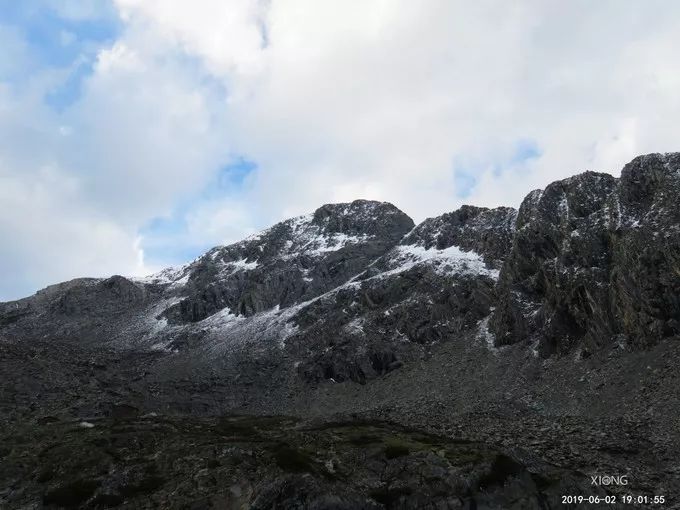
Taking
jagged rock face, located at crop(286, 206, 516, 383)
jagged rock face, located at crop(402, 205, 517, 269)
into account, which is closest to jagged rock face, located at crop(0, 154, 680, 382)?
jagged rock face, located at crop(286, 206, 516, 383)

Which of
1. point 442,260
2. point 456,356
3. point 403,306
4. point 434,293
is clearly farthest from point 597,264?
point 442,260

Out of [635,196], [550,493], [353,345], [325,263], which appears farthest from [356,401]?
[325,263]

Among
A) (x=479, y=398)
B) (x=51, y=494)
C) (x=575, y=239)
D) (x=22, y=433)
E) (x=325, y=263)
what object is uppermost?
(x=325, y=263)

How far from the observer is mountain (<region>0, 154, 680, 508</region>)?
4594 cm

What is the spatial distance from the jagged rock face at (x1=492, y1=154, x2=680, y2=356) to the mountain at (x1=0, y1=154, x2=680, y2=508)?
1.02ft

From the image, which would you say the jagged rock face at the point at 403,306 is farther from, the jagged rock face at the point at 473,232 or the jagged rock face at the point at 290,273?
the jagged rock face at the point at 290,273

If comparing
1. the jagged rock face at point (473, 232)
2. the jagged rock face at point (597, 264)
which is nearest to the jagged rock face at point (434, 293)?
the jagged rock face at point (597, 264)

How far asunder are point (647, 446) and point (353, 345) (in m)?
66.9

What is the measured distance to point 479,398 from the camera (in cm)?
7469

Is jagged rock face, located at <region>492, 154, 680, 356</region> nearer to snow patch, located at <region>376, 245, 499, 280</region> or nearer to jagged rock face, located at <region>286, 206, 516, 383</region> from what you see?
jagged rock face, located at <region>286, 206, 516, 383</region>

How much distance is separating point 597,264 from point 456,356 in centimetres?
3012

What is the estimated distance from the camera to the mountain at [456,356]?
4594 centimetres

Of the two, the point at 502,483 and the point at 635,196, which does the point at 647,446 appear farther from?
the point at 635,196

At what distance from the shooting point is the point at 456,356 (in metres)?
94.5
